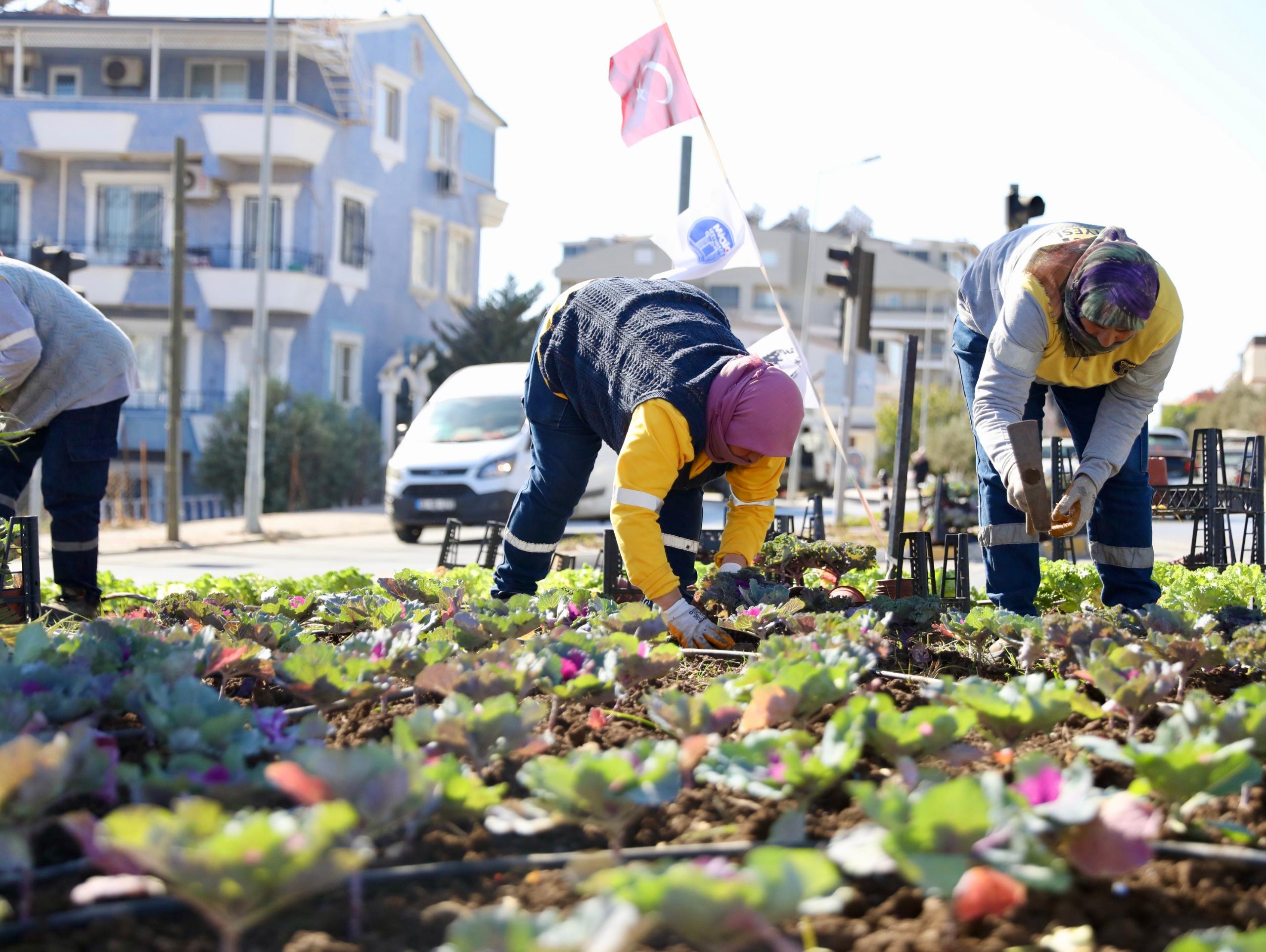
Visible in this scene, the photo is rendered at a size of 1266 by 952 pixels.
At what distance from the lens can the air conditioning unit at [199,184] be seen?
26.1 m

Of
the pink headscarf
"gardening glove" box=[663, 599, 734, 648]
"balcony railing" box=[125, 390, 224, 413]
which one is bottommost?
"gardening glove" box=[663, 599, 734, 648]

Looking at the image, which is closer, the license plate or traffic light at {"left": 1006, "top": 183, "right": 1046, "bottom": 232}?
traffic light at {"left": 1006, "top": 183, "right": 1046, "bottom": 232}

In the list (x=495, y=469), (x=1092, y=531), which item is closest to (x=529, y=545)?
(x=1092, y=531)

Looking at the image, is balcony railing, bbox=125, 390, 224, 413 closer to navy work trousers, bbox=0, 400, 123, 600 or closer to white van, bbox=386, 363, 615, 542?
white van, bbox=386, 363, 615, 542

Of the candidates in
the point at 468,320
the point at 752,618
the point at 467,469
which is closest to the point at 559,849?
the point at 752,618

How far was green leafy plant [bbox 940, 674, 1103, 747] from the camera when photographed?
78.0 inches

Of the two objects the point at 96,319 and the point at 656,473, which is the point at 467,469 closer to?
the point at 96,319

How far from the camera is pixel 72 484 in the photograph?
4.95m

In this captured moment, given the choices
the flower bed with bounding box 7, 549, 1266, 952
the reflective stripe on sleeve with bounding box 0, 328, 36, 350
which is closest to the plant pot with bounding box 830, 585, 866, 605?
the flower bed with bounding box 7, 549, 1266, 952

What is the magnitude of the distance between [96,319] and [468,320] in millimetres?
27020

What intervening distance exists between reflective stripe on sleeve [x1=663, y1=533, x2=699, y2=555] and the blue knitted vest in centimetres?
46

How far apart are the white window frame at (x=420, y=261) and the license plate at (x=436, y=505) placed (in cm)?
1736

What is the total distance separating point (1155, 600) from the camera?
4.20m

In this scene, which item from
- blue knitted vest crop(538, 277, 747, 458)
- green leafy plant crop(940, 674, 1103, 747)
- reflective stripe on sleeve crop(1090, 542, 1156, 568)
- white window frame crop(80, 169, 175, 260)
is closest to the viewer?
green leafy plant crop(940, 674, 1103, 747)
